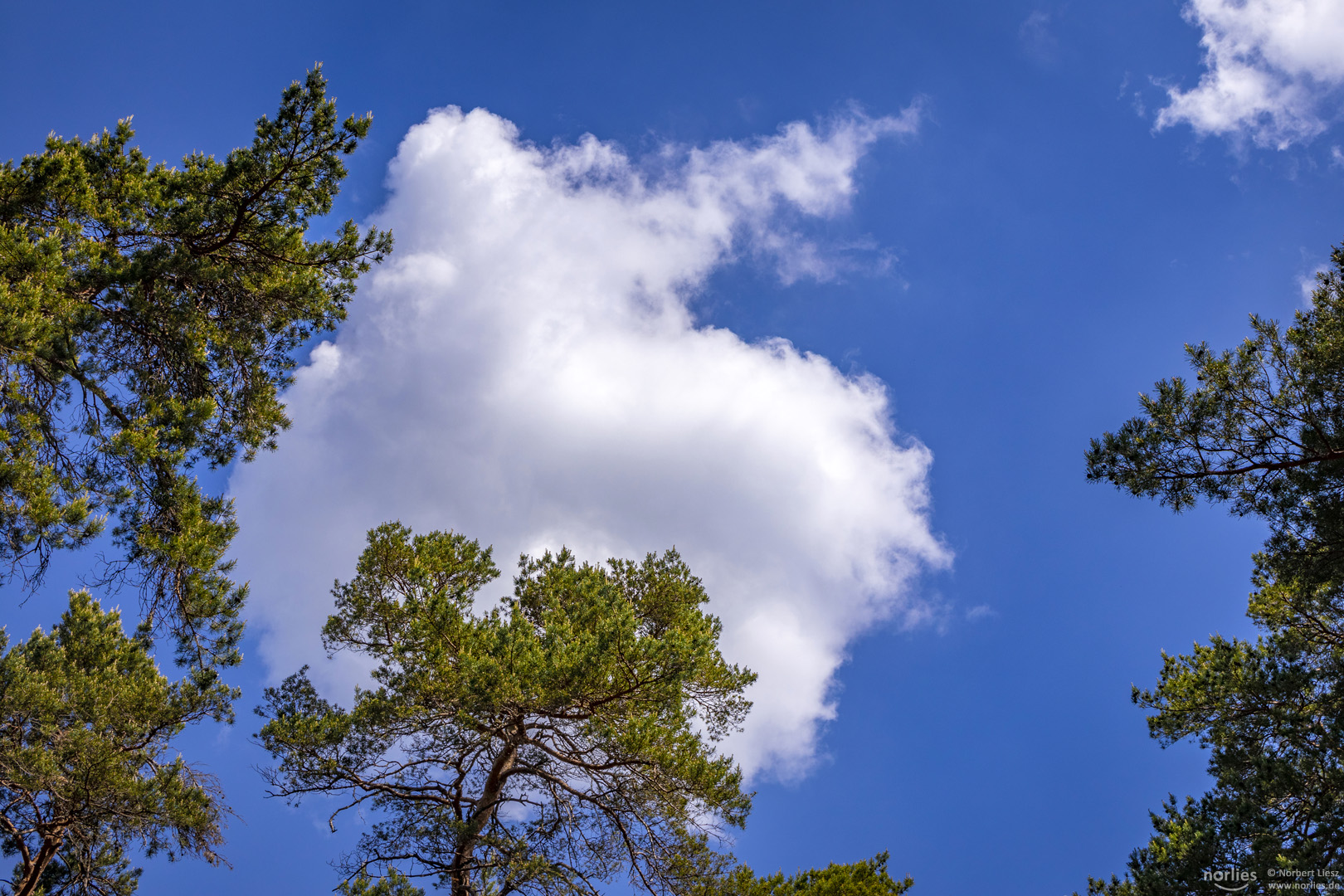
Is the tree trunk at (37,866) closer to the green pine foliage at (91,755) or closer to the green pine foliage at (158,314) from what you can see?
the green pine foliage at (91,755)

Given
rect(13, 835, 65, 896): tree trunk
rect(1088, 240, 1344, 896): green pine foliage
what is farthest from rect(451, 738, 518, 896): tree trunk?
Result: rect(1088, 240, 1344, 896): green pine foliage

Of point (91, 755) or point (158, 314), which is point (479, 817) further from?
point (158, 314)

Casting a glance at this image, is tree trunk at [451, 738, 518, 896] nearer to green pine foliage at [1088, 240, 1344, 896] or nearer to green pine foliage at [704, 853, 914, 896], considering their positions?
green pine foliage at [704, 853, 914, 896]

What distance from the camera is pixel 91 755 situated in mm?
9469

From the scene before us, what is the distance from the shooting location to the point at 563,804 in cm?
1154

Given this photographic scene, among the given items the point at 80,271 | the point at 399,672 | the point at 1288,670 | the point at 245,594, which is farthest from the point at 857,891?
the point at 80,271

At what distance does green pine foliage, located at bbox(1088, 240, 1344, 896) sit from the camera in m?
7.61

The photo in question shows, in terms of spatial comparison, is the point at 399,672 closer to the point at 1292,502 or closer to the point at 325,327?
the point at 325,327

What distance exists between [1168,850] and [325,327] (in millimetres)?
14188

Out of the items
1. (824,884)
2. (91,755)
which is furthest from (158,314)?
(824,884)

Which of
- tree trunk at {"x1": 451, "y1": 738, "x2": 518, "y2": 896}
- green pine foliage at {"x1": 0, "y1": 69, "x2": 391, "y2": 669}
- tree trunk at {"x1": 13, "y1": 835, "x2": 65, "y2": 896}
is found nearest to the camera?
green pine foliage at {"x1": 0, "y1": 69, "x2": 391, "y2": 669}

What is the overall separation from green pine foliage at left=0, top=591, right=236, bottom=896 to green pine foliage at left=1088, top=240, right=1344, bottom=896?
1290 centimetres

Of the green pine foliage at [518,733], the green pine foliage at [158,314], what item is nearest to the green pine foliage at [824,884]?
the green pine foliage at [518,733]

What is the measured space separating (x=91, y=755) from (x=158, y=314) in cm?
590
